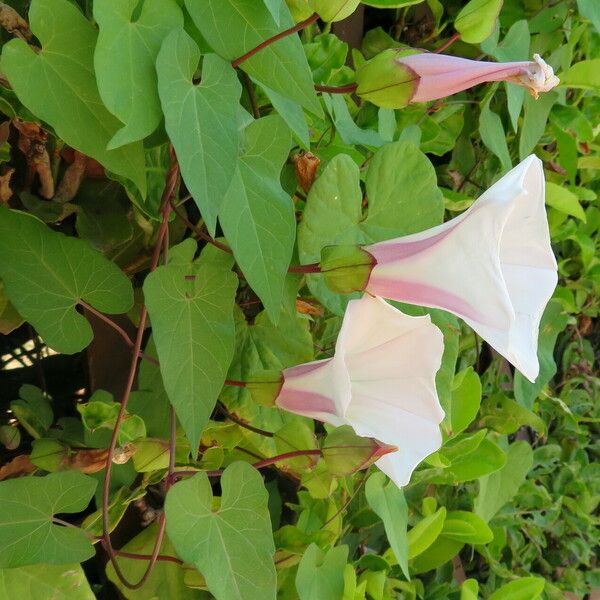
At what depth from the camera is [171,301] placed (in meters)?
0.45

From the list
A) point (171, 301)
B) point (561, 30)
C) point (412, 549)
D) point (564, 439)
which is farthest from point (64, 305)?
point (564, 439)

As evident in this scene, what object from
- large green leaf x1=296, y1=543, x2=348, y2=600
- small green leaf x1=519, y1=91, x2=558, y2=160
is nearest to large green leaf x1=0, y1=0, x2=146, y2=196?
large green leaf x1=296, y1=543, x2=348, y2=600

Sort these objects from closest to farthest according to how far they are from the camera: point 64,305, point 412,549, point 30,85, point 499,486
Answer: point 30,85
point 64,305
point 412,549
point 499,486

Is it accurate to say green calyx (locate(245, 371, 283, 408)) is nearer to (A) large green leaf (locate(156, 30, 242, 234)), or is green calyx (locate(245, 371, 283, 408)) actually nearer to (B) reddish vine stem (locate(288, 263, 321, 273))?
(B) reddish vine stem (locate(288, 263, 321, 273))

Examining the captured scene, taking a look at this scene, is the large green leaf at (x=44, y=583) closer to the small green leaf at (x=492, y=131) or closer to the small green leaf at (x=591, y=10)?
the small green leaf at (x=492, y=131)

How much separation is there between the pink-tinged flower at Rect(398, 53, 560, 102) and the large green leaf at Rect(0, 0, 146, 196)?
19 cm

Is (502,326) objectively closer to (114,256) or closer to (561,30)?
(114,256)

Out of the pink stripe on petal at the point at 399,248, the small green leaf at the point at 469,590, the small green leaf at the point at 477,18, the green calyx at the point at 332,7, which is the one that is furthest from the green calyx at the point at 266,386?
the small green leaf at the point at 469,590

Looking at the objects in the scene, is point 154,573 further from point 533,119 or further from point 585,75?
point 585,75

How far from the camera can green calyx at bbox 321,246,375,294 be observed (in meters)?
0.46

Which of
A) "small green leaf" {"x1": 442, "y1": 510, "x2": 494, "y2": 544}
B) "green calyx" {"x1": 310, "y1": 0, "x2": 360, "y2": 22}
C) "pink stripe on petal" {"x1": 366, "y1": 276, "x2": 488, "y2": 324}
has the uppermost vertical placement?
"green calyx" {"x1": 310, "y1": 0, "x2": 360, "y2": 22}

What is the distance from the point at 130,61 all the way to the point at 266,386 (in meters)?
0.24

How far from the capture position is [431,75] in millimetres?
461

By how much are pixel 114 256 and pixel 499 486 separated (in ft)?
2.33
